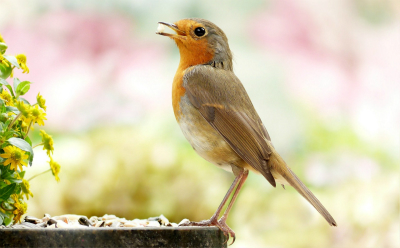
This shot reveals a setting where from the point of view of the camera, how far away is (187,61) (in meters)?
2.11

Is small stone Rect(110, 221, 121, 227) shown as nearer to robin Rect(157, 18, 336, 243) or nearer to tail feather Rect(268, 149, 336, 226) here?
robin Rect(157, 18, 336, 243)

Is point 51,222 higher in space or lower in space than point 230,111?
lower

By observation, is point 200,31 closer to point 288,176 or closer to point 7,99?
point 288,176

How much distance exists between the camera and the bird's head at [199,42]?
2.09 metres

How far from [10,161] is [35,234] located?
0.89 ft

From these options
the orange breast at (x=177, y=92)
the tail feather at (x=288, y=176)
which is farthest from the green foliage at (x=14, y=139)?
the tail feather at (x=288, y=176)

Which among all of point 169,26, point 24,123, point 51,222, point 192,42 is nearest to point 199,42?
point 192,42

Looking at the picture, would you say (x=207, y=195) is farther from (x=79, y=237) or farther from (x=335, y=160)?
(x=79, y=237)

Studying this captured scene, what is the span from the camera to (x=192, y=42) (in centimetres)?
210

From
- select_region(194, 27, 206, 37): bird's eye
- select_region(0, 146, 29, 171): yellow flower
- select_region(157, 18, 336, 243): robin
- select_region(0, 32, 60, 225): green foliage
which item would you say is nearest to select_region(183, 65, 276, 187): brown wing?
select_region(157, 18, 336, 243): robin

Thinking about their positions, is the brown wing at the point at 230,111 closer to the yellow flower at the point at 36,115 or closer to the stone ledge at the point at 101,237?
the stone ledge at the point at 101,237

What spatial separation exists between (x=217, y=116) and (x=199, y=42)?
1.24 feet

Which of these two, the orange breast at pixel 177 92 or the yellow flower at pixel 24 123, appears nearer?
the yellow flower at pixel 24 123

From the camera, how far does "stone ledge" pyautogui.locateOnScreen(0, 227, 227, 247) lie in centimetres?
126
